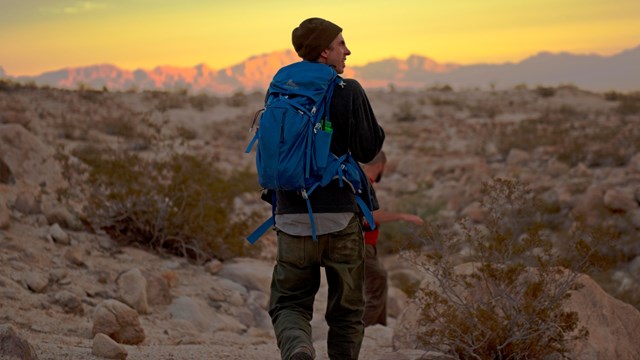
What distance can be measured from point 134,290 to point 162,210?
1.67 meters

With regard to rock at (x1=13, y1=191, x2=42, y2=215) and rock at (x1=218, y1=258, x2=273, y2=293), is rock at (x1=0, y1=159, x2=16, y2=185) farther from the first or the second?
rock at (x1=218, y1=258, x2=273, y2=293)

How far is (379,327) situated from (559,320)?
193 cm

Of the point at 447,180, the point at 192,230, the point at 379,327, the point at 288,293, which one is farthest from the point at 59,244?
the point at 447,180

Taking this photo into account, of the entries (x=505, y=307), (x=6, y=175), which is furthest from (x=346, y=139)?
(x=6, y=175)

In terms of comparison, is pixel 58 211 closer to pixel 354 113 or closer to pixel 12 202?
pixel 12 202

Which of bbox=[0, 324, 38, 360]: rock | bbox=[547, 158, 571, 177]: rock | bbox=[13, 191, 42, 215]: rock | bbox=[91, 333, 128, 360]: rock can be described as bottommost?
bbox=[547, 158, 571, 177]: rock

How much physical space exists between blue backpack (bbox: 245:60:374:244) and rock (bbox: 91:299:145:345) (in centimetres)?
217

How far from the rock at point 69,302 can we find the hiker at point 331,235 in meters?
2.72

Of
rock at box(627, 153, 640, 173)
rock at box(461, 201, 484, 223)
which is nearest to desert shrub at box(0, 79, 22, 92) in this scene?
rock at box(461, 201, 484, 223)

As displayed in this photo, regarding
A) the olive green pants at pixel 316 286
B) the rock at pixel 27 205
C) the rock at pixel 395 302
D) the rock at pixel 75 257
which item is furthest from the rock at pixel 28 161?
the olive green pants at pixel 316 286

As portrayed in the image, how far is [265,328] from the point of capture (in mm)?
6723

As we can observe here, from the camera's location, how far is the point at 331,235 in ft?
11.2

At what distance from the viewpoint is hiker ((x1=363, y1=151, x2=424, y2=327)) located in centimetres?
548

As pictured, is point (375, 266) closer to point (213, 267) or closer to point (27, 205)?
point (213, 267)
